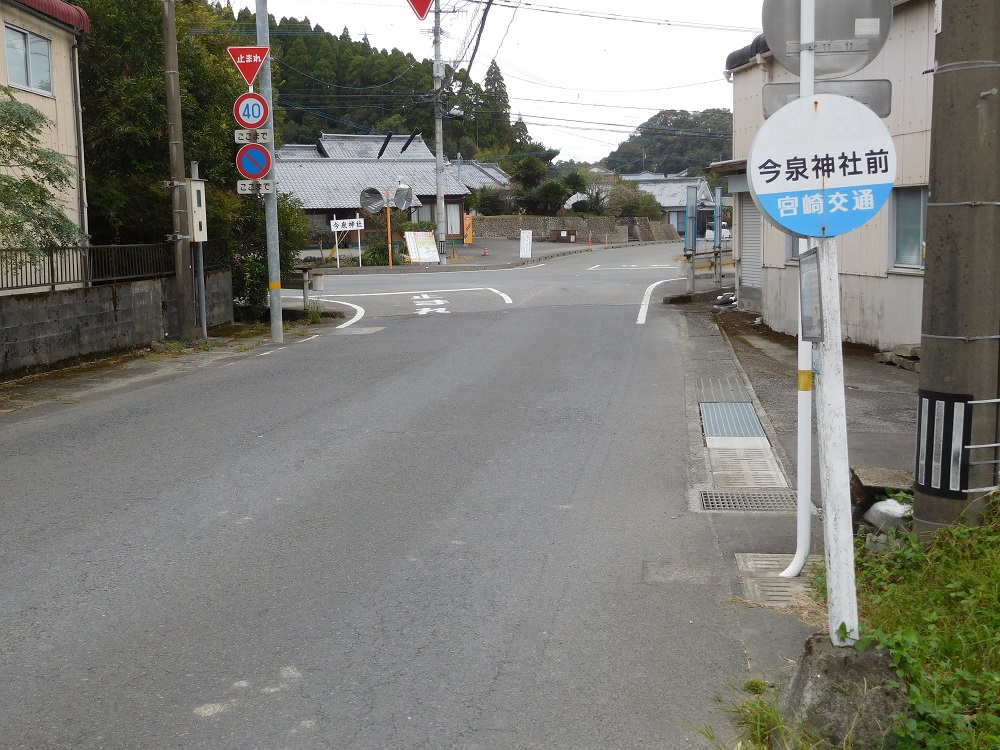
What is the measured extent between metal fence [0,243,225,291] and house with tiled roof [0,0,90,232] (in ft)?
3.15

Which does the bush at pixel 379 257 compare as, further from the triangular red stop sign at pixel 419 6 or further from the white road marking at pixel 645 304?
the white road marking at pixel 645 304

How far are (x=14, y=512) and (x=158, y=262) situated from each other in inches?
444

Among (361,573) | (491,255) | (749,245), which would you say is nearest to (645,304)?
(749,245)

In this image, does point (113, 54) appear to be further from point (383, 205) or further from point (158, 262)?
point (383, 205)

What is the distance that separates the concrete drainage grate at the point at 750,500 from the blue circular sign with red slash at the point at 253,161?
1246 centimetres

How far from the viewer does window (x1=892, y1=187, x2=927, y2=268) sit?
13.4 metres

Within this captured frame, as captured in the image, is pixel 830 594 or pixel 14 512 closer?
pixel 830 594

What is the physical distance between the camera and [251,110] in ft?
57.3

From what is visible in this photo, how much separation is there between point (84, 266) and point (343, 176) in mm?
40895

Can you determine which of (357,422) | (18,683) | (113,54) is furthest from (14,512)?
(113,54)

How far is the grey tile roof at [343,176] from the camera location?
5206 cm

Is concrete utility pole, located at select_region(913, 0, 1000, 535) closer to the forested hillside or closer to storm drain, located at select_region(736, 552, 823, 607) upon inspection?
storm drain, located at select_region(736, 552, 823, 607)

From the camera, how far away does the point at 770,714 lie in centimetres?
396

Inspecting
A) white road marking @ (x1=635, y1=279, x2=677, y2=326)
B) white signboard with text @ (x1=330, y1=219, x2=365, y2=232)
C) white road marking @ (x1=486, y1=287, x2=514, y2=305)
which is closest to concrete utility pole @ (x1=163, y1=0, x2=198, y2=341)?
white road marking @ (x1=635, y1=279, x2=677, y2=326)
